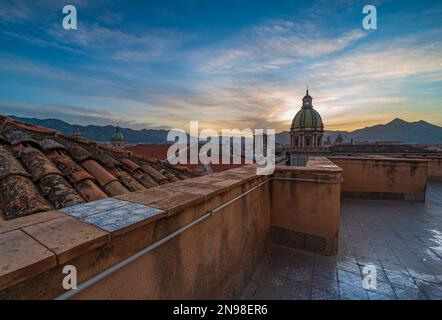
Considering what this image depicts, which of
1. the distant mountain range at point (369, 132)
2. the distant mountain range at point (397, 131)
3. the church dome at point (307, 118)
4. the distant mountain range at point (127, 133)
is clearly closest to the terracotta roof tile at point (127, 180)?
the church dome at point (307, 118)

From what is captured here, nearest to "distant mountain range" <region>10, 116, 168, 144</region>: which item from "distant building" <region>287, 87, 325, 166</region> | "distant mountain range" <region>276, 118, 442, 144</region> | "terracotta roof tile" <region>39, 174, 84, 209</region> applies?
"distant building" <region>287, 87, 325, 166</region>

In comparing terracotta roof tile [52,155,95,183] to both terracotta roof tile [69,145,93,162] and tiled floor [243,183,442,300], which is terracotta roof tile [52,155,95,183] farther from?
tiled floor [243,183,442,300]

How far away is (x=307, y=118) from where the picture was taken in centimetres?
4056

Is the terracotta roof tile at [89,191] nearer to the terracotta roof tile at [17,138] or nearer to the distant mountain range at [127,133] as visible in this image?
the terracotta roof tile at [17,138]

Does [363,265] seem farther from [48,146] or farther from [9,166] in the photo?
[48,146]

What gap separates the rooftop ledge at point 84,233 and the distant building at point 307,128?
3899 cm

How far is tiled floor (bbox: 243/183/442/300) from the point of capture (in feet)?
8.83

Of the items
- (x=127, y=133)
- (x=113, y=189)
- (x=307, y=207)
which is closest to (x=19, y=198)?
(x=113, y=189)

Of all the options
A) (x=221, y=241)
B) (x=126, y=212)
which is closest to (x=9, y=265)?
(x=126, y=212)

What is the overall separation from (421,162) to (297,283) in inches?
253

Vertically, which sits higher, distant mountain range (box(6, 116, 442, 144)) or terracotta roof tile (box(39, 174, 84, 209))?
distant mountain range (box(6, 116, 442, 144))

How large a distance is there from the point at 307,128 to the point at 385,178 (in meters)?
35.5

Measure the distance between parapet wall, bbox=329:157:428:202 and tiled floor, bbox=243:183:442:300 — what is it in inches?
74.1

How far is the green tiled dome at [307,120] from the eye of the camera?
39.8 meters
